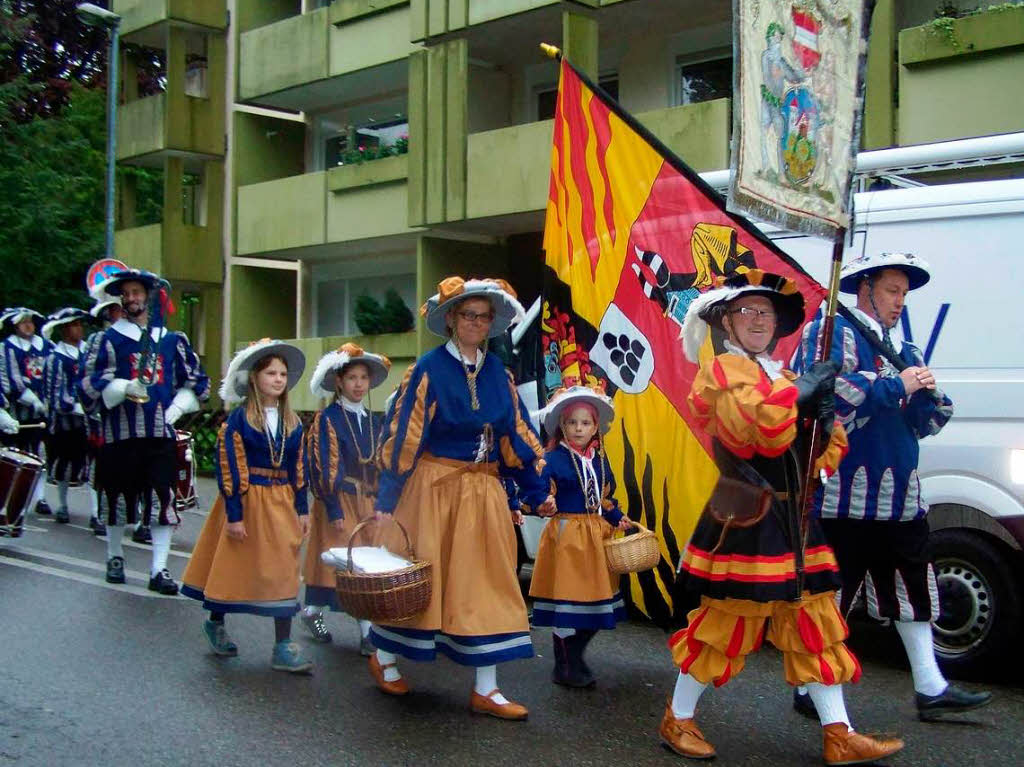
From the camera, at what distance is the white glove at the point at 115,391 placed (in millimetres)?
8625

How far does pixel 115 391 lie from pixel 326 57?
45.4 ft

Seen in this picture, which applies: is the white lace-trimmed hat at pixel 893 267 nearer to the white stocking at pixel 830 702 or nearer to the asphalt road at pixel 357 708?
the white stocking at pixel 830 702

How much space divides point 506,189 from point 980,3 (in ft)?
21.4

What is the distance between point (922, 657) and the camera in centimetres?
555

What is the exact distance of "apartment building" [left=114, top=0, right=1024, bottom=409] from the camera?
44.4 ft

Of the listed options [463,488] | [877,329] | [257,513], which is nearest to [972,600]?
[877,329]

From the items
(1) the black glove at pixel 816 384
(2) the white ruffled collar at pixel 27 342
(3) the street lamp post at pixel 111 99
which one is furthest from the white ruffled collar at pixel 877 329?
(3) the street lamp post at pixel 111 99

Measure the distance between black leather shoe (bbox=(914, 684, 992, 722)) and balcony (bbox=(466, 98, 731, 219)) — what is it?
1011 cm

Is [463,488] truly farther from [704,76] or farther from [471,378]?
[704,76]

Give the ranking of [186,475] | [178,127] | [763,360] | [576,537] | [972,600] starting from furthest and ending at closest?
1. [178,127]
2. [186,475]
3. [972,600]
4. [576,537]
5. [763,360]

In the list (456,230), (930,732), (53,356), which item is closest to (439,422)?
(930,732)

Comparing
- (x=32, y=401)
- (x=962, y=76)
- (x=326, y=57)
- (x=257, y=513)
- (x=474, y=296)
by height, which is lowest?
(x=257, y=513)

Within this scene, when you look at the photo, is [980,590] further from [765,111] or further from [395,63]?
[395,63]

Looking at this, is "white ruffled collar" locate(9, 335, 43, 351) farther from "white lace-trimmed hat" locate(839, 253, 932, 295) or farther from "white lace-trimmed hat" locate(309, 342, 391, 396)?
"white lace-trimmed hat" locate(839, 253, 932, 295)
